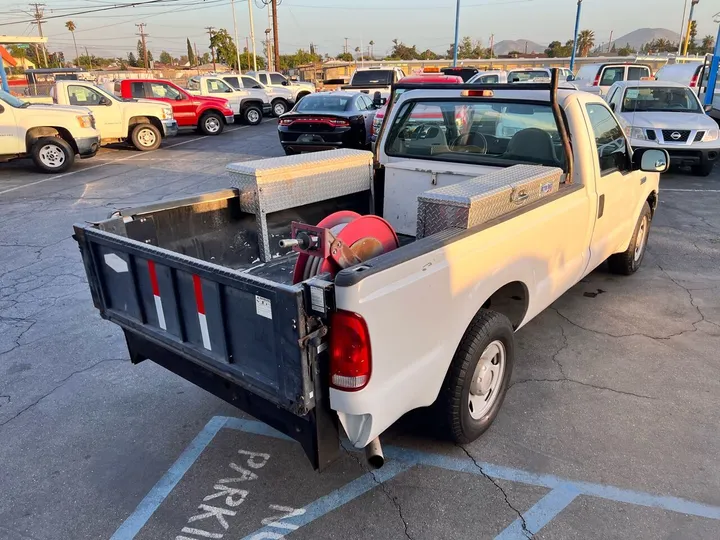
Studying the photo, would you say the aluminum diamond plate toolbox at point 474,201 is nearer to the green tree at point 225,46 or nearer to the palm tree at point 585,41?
the green tree at point 225,46

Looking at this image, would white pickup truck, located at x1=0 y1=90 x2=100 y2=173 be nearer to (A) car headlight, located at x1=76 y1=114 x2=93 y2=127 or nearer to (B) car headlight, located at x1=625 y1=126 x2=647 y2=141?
(A) car headlight, located at x1=76 y1=114 x2=93 y2=127

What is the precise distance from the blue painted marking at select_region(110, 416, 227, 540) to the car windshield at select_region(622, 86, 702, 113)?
1115 centimetres

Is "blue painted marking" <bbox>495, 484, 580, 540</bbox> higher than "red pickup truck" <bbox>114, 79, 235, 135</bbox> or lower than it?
lower

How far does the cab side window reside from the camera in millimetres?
4086

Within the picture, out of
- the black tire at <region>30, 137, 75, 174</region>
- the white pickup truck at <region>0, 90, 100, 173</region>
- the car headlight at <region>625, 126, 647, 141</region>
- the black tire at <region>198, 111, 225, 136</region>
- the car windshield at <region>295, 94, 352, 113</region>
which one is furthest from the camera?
the black tire at <region>198, 111, 225, 136</region>

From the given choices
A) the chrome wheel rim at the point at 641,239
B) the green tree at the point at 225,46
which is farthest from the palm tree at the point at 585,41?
the chrome wheel rim at the point at 641,239

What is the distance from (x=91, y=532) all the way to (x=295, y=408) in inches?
52.1

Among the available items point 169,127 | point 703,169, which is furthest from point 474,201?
point 169,127

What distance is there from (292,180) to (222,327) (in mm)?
1638

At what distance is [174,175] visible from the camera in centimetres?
1182

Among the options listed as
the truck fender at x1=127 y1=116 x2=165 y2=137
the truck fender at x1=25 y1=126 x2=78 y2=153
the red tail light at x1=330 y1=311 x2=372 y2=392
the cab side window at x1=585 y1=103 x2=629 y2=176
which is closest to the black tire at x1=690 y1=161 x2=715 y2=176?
the cab side window at x1=585 y1=103 x2=629 y2=176

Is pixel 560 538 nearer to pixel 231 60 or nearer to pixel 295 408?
pixel 295 408

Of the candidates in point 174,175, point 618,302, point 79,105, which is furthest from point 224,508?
point 79,105

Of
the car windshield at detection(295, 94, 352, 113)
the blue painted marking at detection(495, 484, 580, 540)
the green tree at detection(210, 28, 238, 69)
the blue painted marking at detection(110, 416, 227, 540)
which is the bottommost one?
the blue painted marking at detection(495, 484, 580, 540)
